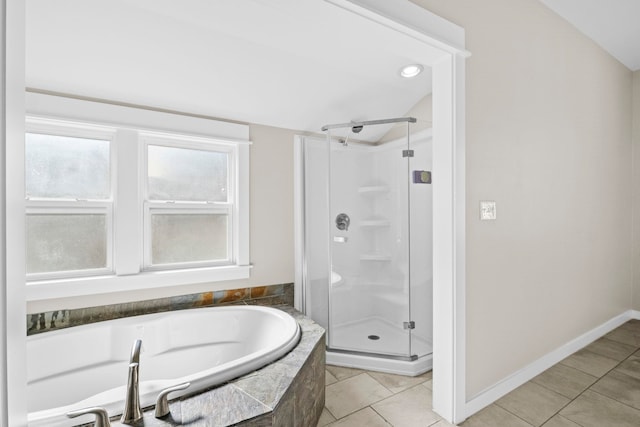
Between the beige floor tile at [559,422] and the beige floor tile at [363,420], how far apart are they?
2.78 feet

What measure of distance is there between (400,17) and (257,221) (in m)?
1.79

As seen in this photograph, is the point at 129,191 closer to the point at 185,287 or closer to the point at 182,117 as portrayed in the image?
the point at 182,117

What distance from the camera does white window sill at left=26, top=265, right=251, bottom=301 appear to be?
1850mm

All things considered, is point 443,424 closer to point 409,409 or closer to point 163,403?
point 409,409

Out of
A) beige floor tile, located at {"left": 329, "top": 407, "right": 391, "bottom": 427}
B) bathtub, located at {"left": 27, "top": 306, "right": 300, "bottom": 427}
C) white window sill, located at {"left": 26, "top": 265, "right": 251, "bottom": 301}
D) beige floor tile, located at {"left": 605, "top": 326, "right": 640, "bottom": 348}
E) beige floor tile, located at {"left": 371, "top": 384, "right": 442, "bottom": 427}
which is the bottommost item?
beige floor tile, located at {"left": 371, "top": 384, "right": 442, "bottom": 427}

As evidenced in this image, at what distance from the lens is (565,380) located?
1.98 m

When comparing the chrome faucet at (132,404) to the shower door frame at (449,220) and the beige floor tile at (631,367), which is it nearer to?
the shower door frame at (449,220)

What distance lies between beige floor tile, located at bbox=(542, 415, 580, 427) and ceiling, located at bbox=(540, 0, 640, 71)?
8.50 ft

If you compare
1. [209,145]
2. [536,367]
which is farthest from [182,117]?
[536,367]

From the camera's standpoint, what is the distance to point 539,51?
204 centimetres

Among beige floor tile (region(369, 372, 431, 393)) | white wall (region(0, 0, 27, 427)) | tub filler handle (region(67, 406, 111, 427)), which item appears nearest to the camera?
white wall (region(0, 0, 27, 427))

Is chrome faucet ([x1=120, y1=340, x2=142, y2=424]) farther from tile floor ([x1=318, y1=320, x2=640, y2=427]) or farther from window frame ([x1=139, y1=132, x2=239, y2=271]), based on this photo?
window frame ([x1=139, y1=132, x2=239, y2=271])

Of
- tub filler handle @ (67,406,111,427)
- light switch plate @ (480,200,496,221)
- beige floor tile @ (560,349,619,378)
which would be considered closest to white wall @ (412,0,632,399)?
light switch plate @ (480,200,496,221)

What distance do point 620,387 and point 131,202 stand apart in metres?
3.45
